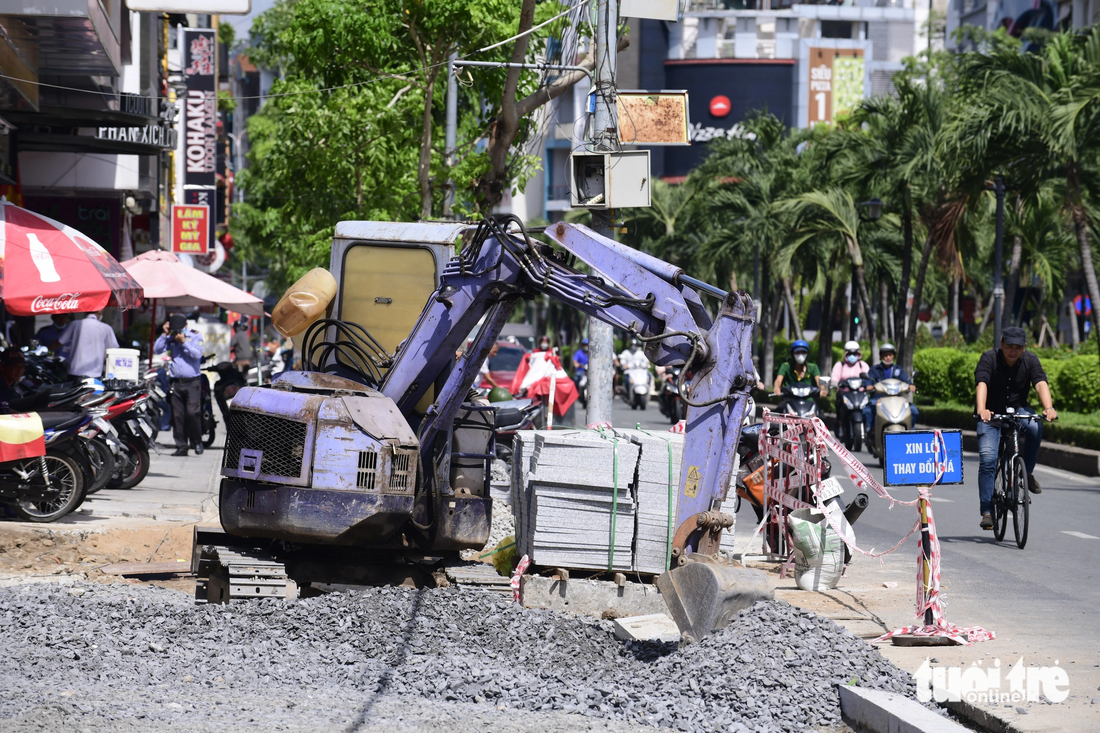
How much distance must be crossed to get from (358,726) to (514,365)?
87.5 ft

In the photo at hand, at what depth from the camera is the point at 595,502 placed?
884 centimetres

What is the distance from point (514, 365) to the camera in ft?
107

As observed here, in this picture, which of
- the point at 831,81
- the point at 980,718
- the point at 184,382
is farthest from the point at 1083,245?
the point at 831,81

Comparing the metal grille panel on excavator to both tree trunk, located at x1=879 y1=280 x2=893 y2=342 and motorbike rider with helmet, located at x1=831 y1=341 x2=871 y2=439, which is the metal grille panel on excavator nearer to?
motorbike rider with helmet, located at x1=831 y1=341 x2=871 y2=439

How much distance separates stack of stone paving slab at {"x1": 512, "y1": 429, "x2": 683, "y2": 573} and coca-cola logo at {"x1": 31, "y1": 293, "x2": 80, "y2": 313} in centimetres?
573

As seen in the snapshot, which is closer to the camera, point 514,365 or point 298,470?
point 298,470

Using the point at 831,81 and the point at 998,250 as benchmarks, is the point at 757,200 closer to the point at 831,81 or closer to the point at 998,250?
the point at 998,250

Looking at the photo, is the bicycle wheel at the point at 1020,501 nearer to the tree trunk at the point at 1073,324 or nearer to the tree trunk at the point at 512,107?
the tree trunk at the point at 512,107

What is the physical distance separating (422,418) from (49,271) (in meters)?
5.09

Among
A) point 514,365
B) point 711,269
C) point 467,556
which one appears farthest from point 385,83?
point 711,269

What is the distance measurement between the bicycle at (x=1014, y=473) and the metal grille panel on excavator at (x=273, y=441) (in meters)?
6.41

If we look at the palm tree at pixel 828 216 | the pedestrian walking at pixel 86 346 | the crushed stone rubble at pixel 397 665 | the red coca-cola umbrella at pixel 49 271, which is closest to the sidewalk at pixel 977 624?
the crushed stone rubble at pixel 397 665

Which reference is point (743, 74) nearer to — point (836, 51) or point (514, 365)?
point (836, 51)

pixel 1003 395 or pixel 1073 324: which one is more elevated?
pixel 1003 395
